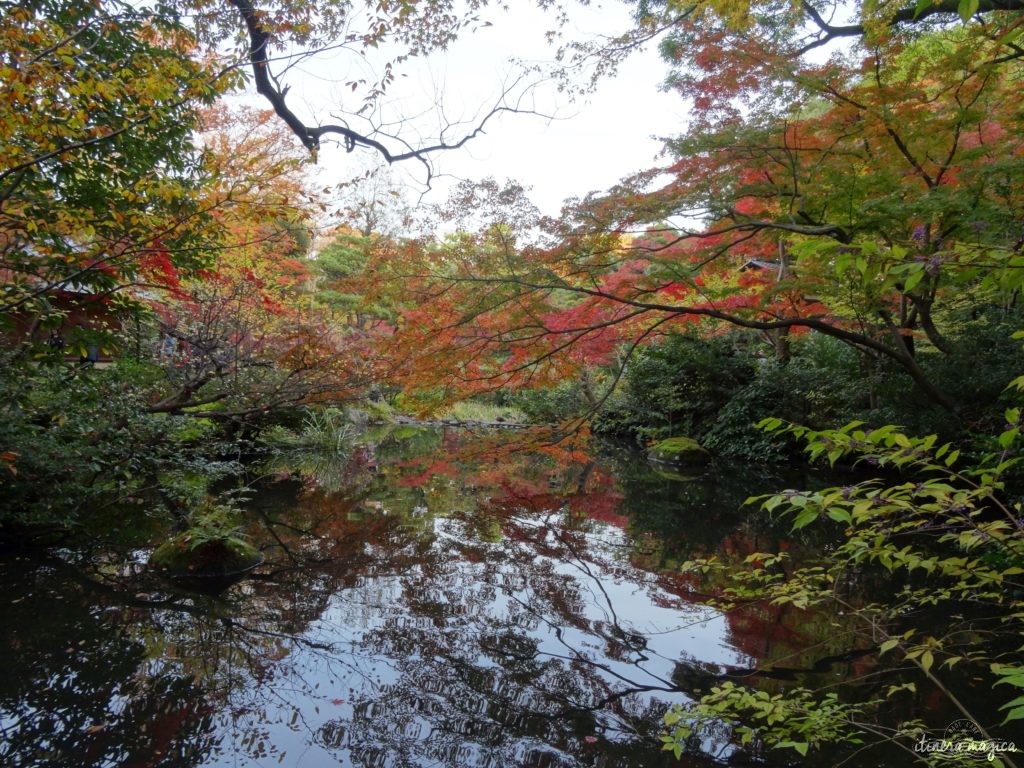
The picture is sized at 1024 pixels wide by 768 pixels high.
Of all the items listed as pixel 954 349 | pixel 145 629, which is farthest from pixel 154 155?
pixel 954 349

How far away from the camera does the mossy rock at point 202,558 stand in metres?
4.40

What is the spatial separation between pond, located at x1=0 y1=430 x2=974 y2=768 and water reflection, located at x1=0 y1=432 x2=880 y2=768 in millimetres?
13

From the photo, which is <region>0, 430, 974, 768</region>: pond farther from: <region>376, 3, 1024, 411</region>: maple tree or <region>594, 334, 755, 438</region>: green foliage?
<region>594, 334, 755, 438</region>: green foliage

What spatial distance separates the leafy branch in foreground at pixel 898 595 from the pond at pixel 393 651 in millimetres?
242

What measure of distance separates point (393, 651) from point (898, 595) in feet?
8.79

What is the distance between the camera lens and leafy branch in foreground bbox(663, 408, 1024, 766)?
1479 mm

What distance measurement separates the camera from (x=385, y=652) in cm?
341

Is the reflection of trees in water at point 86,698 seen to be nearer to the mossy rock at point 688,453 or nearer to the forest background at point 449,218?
the forest background at point 449,218

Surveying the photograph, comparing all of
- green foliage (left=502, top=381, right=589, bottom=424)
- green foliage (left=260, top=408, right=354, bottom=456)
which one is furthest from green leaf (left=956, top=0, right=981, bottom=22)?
green foliage (left=502, top=381, right=589, bottom=424)

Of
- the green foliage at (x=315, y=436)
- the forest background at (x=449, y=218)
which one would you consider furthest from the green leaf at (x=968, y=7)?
the green foliage at (x=315, y=436)

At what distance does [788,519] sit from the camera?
6980 mm

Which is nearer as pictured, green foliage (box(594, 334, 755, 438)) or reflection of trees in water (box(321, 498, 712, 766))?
reflection of trees in water (box(321, 498, 712, 766))

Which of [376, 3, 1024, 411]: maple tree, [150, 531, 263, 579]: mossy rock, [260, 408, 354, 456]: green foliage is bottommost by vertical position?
[150, 531, 263, 579]: mossy rock

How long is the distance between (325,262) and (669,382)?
10.3 metres
